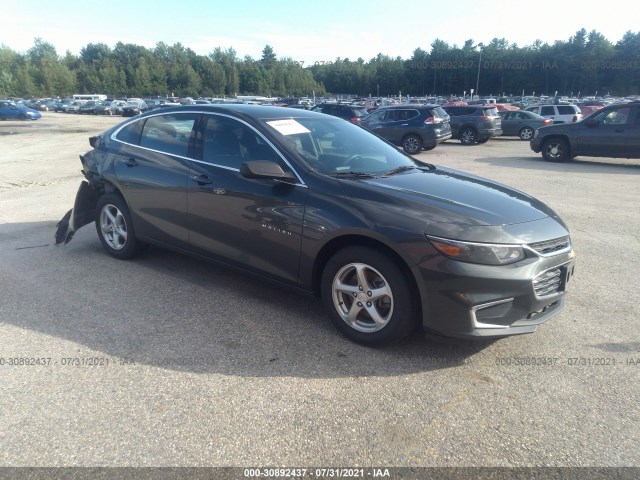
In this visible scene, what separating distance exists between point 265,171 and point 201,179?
92 centimetres

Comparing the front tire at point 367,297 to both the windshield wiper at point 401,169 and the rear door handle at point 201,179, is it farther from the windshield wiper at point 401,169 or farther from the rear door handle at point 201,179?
the rear door handle at point 201,179

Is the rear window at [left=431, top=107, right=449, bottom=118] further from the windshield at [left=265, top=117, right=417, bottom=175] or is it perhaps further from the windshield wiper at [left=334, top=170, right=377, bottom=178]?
the windshield wiper at [left=334, top=170, right=377, bottom=178]

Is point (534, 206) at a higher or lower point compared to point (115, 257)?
higher

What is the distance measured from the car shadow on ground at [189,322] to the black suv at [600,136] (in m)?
13.1

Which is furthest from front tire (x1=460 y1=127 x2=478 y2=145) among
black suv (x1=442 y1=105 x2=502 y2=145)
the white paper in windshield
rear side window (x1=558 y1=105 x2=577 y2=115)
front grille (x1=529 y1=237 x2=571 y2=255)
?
front grille (x1=529 y1=237 x2=571 y2=255)

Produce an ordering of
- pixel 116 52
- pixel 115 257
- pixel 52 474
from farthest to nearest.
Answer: pixel 116 52, pixel 115 257, pixel 52 474

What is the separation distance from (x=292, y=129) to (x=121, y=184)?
6.86 ft

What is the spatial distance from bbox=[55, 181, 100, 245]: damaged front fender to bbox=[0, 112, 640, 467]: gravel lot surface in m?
0.60

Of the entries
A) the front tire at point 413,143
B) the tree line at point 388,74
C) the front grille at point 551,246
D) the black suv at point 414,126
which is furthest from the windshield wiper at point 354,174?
the tree line at point 388,74

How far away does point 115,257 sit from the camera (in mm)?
5492

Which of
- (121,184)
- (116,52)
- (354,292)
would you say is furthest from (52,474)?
(116,52)

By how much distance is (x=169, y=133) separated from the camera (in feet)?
16.1

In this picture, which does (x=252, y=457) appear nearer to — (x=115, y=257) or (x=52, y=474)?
(x=52, y=474)

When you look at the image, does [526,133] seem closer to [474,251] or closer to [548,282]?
[548,282]
